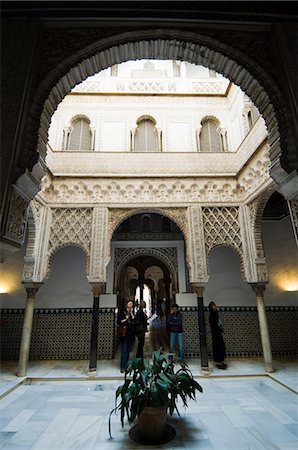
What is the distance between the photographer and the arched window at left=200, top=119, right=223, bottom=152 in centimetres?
725

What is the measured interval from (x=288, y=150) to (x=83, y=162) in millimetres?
5043

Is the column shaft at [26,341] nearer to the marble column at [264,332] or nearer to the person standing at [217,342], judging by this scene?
the person standing at [217,342]

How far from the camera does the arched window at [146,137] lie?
7.12 meters

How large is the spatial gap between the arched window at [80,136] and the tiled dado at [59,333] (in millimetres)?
4367

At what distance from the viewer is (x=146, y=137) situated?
721 centimetres

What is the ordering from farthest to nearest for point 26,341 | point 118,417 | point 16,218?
point 26,341
point 118,417
point 16,218

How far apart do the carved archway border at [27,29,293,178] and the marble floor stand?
287cm

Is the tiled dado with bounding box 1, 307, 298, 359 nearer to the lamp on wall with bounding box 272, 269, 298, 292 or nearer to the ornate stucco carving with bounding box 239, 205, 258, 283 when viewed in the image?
the lamp on wall with bounding box 272, 269, 298, 292

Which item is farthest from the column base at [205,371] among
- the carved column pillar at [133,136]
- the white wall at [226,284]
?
the carved column pillar at [133,136]

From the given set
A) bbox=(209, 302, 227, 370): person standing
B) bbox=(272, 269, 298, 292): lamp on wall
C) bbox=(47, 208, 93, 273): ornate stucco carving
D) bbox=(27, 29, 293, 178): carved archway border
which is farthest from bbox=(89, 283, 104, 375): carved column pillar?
bbox=(272, 269, 298, 292): lamp on wall

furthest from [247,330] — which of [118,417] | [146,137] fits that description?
[146,137]

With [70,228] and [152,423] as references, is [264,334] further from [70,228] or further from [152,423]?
[70,228]

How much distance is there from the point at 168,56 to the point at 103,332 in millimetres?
6327

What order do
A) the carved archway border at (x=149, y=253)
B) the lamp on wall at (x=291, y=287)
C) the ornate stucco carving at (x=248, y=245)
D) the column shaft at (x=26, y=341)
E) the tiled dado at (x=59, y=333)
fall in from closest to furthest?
the column shaft at (x=26, y=341) < the ornate stucco carving at (x=248, y=245) < the tiled dado at (x=59, y=333) < the lamp on wall at (x=291, y=287) < the carved archway border at (x=149, y=253)
